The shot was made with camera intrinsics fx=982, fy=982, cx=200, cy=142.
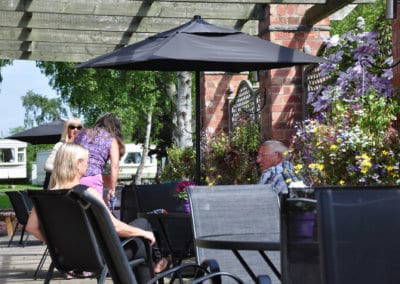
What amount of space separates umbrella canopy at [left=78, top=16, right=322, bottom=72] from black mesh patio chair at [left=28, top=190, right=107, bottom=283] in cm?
178

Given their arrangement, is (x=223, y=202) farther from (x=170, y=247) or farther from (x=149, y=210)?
(x=149, y=210)

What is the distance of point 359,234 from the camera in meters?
2.73

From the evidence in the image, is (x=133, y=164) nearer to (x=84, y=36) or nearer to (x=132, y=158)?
(x=132, y=158)

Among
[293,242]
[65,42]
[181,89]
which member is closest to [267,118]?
[65,42]

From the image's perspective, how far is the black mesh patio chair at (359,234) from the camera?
2697 mm

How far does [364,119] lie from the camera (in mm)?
7809

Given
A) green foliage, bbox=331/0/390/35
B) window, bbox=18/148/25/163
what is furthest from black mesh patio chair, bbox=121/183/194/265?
window, bbox=18/148/25/163

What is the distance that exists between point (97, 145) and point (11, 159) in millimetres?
49057

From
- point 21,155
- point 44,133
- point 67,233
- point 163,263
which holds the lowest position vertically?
point 21,155

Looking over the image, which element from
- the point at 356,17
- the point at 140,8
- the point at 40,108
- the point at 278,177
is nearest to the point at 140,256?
the point at 278,177

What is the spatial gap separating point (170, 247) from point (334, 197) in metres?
4.29

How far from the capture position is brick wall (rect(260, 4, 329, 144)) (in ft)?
35.0

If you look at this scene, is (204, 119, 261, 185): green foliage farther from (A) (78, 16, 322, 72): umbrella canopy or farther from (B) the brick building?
(A) (78, 16, 322, 72): umbrella canopy

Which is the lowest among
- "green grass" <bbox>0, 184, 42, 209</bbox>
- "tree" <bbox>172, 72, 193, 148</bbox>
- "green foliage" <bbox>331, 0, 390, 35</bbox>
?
"green grass" <bbox>0, 184, 42, 209</bbox>
